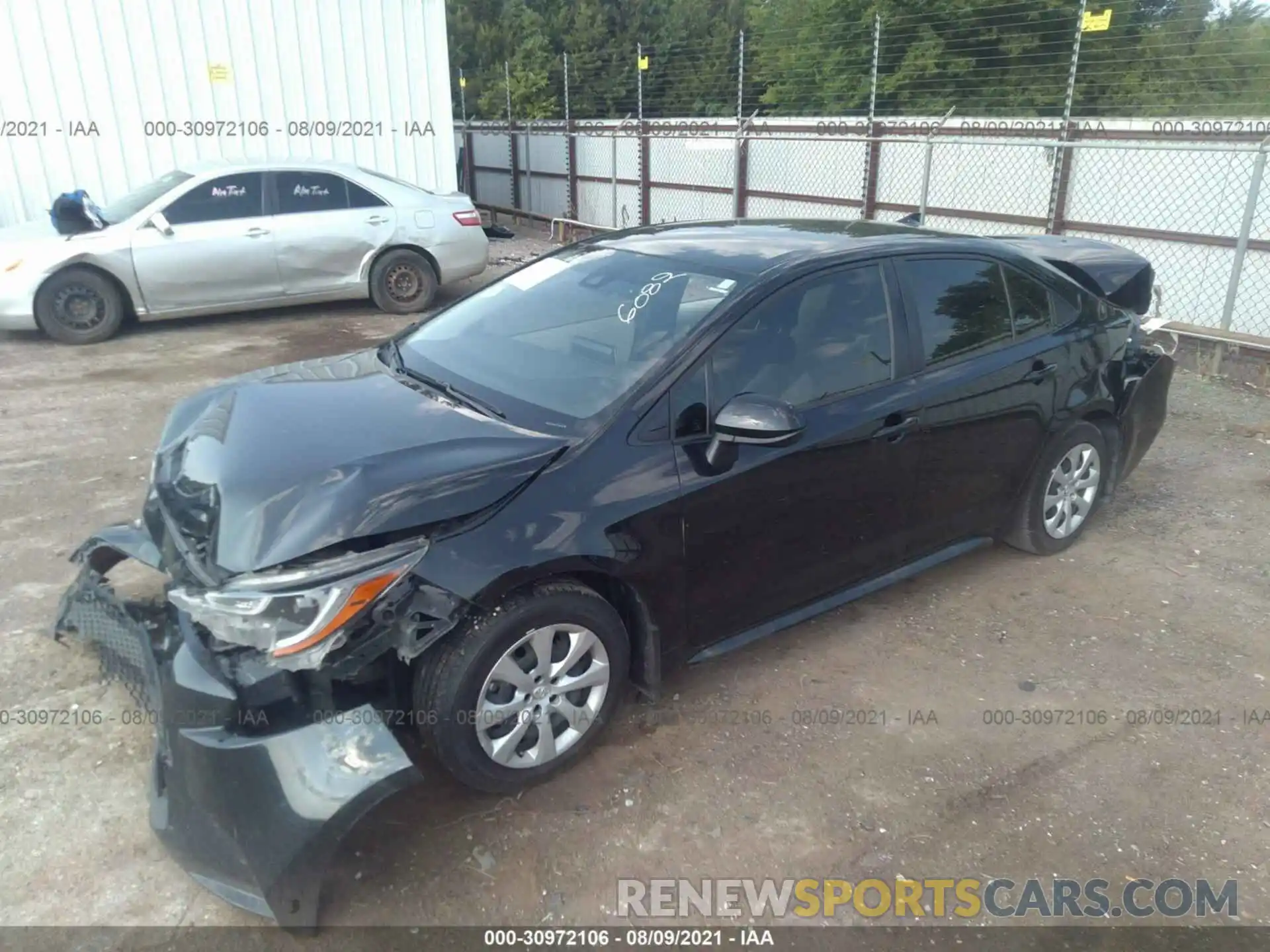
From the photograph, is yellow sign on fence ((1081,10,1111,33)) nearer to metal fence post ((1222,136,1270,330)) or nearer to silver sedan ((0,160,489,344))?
metal fence post ((1222,136,1270,330))

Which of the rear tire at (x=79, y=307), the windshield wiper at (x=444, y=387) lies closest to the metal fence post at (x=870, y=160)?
the rear tire at (x=79, y=307)

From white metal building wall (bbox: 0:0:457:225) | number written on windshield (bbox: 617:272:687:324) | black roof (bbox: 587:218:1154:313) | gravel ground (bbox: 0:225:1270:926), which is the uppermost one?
white metal building wall (bbox: 0:0:457:225)

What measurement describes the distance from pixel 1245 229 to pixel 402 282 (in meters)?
7.60

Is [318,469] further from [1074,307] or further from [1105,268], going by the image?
[1105,268]

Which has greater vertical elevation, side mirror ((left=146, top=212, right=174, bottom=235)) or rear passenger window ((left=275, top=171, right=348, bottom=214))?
rear passenger window ((left=275, top=171, right=348, bottom=214))

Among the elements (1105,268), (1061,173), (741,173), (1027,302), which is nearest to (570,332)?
(1027,302)

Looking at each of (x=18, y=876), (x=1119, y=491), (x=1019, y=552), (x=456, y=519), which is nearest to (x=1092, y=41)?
(x=1119, y=491)

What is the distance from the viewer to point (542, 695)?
2947 mm

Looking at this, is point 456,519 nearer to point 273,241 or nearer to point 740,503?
point 740,503

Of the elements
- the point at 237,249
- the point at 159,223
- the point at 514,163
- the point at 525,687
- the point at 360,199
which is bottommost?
the point at 525,687

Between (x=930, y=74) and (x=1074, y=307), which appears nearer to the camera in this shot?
(x=1074, y=307)

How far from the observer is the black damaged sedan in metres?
2.53

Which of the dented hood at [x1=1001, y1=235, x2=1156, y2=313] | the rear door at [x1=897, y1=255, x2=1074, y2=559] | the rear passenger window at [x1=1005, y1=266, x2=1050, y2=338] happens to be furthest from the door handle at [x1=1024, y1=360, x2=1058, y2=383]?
the dented hood at [x1=1001, y1=235, x2=1156, y2=313]

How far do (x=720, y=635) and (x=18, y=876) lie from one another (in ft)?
7.30
